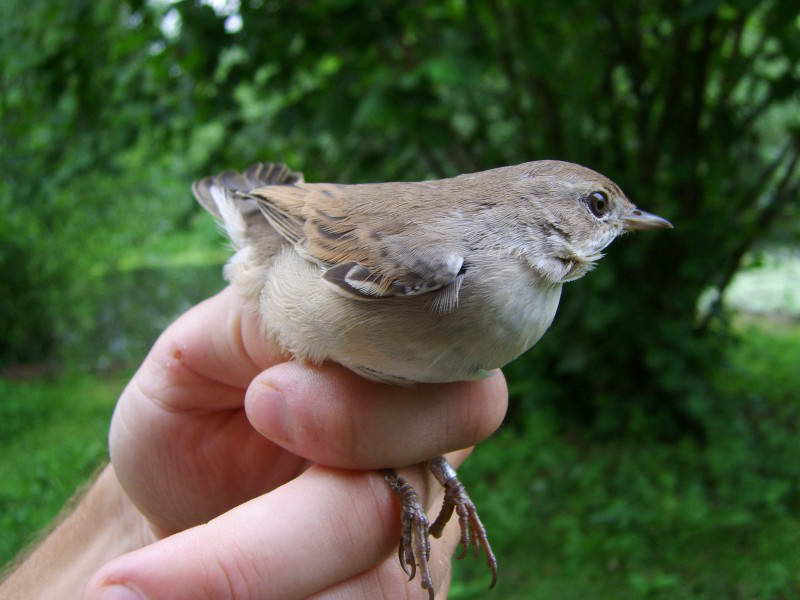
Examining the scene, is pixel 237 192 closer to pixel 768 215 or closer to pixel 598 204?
pixel 598 204

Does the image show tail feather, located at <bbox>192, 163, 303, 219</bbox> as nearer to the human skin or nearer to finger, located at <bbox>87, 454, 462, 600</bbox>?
the human skin

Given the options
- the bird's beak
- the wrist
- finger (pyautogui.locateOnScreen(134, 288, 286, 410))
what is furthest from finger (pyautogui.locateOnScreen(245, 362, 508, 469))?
the wrist

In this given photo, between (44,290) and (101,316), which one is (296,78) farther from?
(101,316)

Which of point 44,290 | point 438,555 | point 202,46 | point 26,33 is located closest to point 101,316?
point 44,290

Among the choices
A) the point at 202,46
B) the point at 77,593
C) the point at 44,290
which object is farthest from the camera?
the point at 44,290

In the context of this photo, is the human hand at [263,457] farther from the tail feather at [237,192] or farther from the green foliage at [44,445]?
the green foliage at [44,445]

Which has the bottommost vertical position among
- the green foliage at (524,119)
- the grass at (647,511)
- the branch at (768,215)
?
the grass at (647,511)

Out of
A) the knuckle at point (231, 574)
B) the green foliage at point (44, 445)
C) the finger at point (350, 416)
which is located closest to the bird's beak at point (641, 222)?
the finger at point (350, 416)
